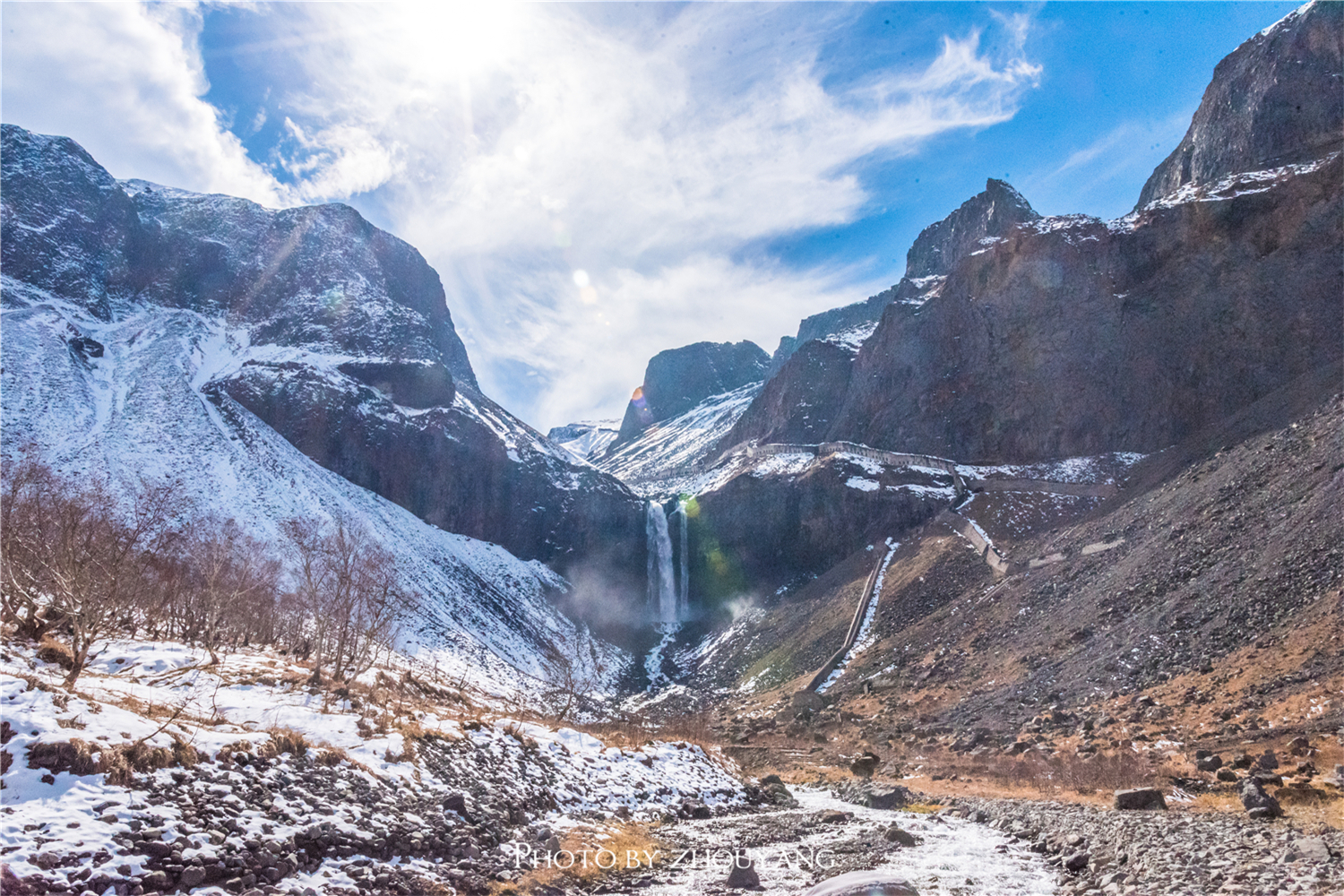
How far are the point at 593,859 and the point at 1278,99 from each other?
105 m

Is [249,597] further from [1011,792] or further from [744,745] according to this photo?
[1011,792]

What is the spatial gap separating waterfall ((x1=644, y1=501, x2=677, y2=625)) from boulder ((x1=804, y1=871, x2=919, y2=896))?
85.2 metres

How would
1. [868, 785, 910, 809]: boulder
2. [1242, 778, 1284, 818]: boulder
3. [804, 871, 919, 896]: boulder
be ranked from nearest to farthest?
[804, 871, 919, 896]: boulder
[1242, 778, 1284, 818]: boulder
[868, 785, 910, 809]: boulder

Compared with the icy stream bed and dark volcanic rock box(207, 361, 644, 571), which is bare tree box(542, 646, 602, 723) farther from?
the icy stream bed

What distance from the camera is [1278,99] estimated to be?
242 feet


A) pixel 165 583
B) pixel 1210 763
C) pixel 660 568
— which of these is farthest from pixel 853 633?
pixel 165 583

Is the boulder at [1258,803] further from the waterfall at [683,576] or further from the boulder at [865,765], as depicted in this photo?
the waterfall at [683,576]

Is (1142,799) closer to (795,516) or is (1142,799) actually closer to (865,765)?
(865,765)

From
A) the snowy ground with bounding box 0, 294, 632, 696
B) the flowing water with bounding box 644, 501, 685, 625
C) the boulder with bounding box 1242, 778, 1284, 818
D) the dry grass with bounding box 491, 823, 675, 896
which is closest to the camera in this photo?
the dry grass with bounding box 491, 823, 675, 896

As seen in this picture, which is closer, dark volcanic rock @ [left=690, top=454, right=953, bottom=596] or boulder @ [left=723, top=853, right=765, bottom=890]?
boulder @ [left=723, top=853, right=765, bottom=890]

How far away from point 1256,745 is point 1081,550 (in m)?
30.1

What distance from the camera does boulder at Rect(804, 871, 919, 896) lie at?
7770 millimetres

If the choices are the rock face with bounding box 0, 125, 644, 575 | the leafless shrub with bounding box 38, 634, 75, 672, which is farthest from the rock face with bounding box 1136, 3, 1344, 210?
the leafless shrub with bounding box 38, 634, 75, 672

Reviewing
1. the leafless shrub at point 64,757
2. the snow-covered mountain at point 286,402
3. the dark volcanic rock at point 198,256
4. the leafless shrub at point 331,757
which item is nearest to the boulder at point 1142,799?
the leafless shrub at point 331,757
